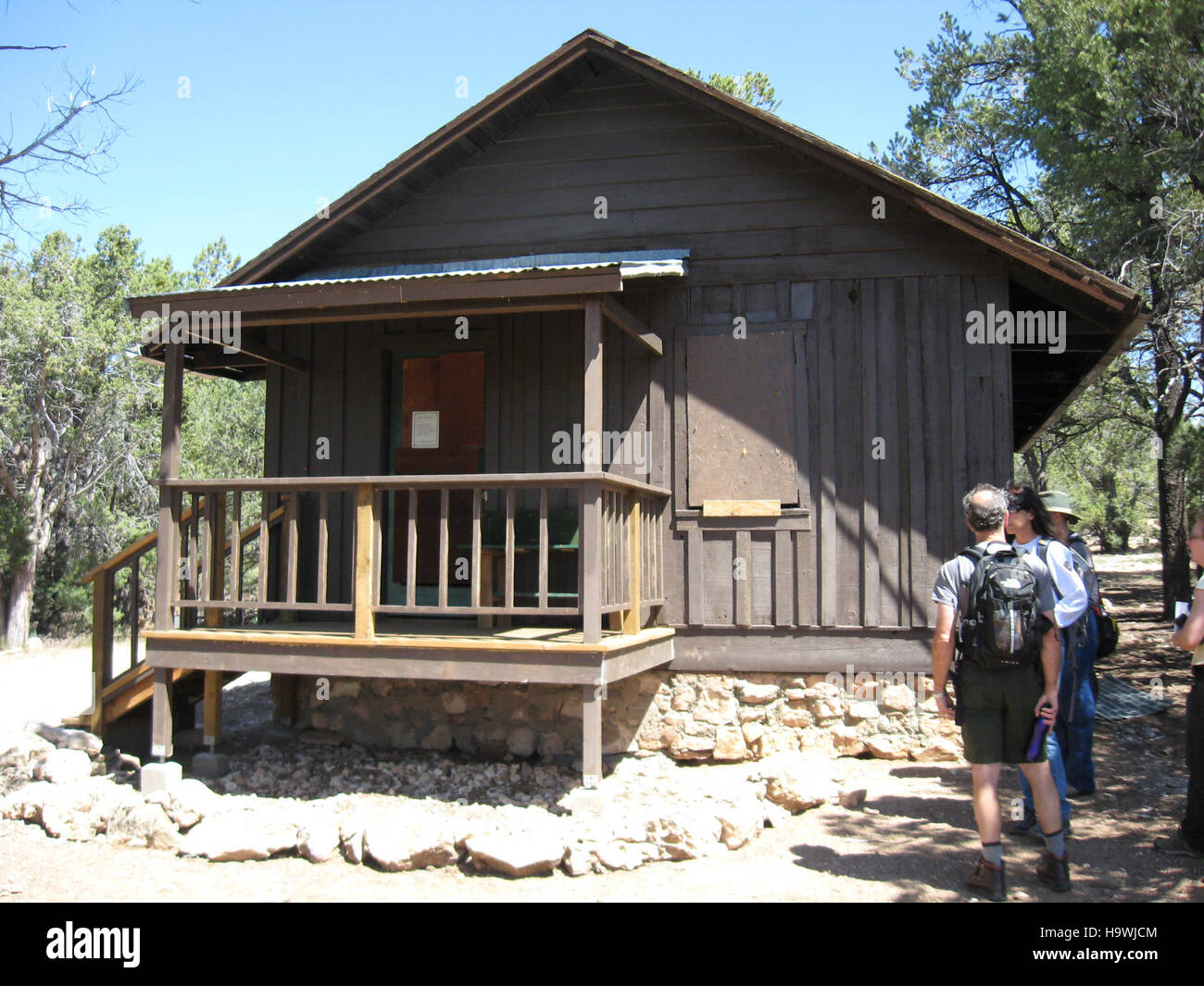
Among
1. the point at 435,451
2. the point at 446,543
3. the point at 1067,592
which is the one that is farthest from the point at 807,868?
the point at 435,451

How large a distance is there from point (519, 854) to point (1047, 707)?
273 cm

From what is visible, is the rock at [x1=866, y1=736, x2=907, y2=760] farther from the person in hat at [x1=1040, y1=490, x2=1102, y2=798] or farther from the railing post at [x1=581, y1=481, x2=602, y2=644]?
the railing post at [x1=581, y1=481, x2=602, y2=644]

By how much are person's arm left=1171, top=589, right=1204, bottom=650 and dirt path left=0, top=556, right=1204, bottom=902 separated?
3.86 feet

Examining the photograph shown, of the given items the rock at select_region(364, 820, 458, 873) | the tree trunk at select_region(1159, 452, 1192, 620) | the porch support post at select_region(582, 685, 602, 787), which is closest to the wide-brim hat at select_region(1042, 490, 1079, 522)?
the porch support post at select_region(582, 685, 602, 787)

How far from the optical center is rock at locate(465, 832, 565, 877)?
16.9 feet

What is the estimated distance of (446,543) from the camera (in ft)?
21.1

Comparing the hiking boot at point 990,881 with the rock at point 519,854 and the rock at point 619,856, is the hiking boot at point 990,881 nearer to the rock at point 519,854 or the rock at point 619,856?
the rock at point 619,856

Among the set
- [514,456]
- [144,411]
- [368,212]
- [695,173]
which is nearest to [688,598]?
[514,456]

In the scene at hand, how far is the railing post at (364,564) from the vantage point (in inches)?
256

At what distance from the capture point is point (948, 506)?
723 cm

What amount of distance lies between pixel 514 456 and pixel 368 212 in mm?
2528

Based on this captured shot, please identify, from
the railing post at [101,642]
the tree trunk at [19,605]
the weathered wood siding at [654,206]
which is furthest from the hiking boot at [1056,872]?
the tree trunk at [19,605]

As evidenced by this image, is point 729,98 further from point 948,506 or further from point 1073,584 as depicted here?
point 1073,584
